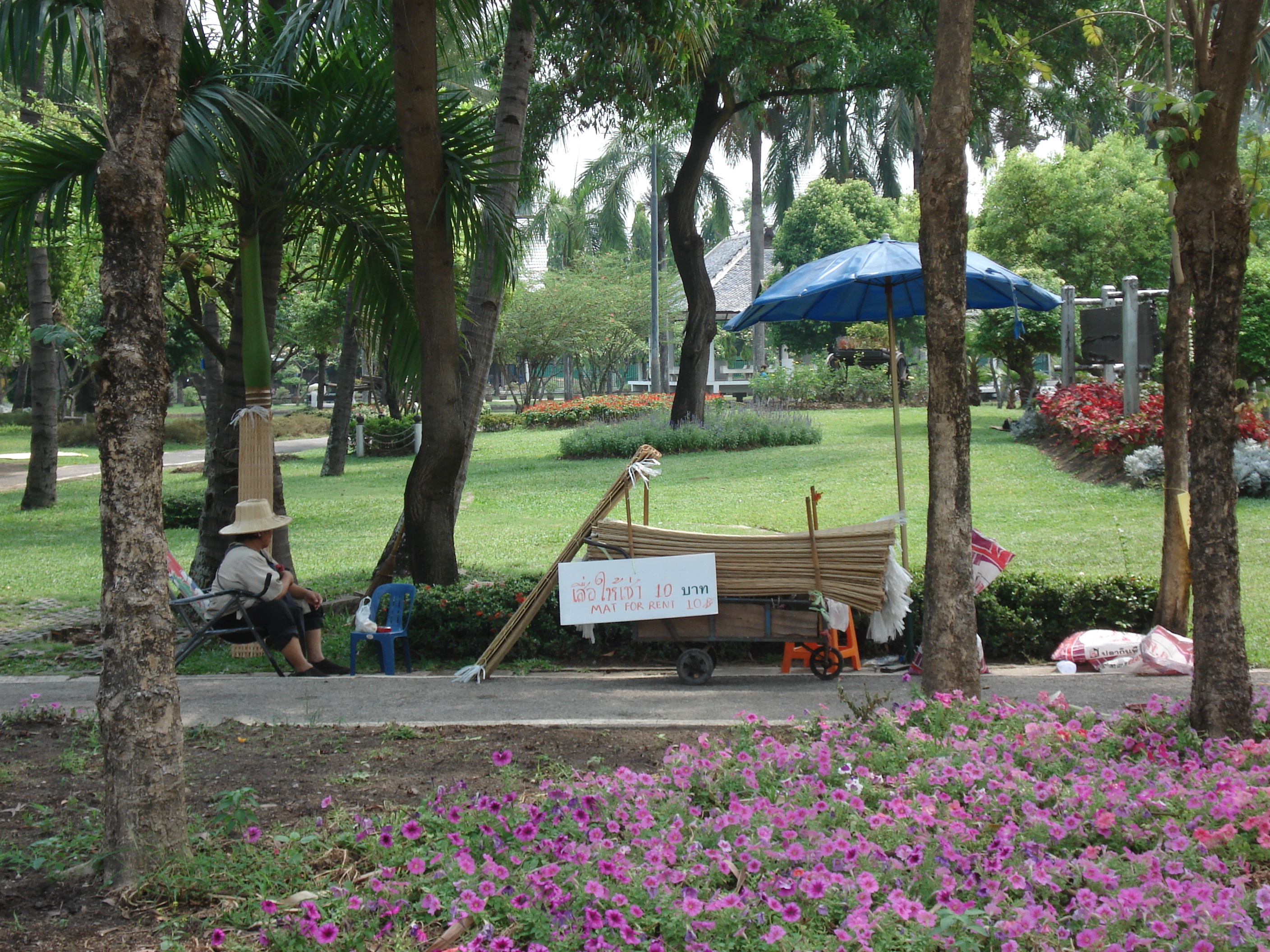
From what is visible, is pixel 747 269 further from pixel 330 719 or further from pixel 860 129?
pixel 330 719

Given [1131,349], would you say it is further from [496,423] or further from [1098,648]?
[496,423]

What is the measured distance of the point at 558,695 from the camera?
606cm

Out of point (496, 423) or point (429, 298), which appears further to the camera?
point (496, 423)

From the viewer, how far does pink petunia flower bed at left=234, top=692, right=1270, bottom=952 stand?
2.83 meters

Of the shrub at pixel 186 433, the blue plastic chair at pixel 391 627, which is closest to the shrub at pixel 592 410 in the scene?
the shrub at pixel 186 433

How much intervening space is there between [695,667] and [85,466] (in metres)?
24.2

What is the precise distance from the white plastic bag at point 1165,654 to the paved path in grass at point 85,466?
14819 mm

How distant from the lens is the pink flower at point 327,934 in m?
2.80

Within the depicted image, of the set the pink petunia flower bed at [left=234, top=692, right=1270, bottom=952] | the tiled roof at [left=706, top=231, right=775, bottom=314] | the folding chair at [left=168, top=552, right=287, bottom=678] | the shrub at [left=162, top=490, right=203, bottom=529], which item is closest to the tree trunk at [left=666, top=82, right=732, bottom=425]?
the shrub at [left=162, top=490, right=203, bottom=529]

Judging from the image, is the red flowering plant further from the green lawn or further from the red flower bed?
the green lawn

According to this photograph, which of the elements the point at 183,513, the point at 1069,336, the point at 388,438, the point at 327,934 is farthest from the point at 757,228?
the point at 327,934

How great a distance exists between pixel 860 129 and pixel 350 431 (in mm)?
29916

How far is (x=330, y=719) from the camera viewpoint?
5.45 meters

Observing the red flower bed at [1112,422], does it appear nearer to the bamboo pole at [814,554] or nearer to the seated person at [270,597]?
the bamboo pole at [814,554]
